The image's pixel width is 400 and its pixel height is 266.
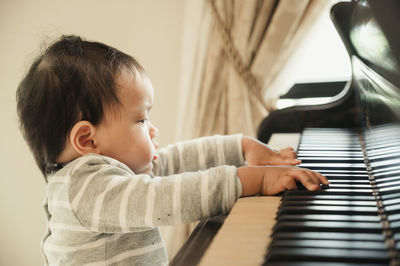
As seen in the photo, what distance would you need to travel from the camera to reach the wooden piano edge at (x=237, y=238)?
1.67 feet

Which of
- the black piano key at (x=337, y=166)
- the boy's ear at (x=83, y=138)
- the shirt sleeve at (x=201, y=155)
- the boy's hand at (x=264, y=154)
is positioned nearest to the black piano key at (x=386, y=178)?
the black piano key at (x=337, y=166)

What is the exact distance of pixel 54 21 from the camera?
2076mm

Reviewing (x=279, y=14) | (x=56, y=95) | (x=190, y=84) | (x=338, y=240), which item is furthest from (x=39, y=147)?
(x=279, y=14)

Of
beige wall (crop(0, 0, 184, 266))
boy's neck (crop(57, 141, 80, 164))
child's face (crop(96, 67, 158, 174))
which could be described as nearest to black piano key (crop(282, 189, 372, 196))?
child's face (crop(96, 67, 158, 174))

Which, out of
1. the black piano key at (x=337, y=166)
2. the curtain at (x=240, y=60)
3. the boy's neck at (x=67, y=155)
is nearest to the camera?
the black piano key at (x=337, y=166)

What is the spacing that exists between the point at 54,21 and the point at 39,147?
4.33ft

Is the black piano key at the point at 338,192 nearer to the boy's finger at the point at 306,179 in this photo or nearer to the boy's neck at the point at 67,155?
the boy's finger at the point at 306,179

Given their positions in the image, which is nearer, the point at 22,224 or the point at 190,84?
the point at 190,84

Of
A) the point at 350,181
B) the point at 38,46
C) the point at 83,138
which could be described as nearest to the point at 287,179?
the point at 350,181

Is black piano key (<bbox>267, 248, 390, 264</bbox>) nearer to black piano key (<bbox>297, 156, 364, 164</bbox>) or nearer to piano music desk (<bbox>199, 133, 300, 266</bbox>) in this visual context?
piano music desk (<bbox>199, 133, 300, 266</bbox>)

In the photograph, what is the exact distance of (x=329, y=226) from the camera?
554 millimetres

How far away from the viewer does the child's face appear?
0.92 m

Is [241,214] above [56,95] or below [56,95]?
below

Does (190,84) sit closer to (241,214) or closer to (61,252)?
(61,252)
